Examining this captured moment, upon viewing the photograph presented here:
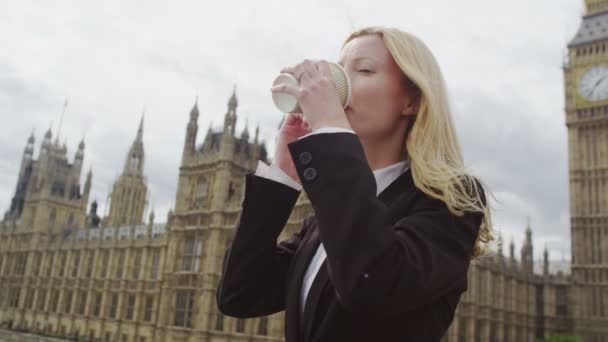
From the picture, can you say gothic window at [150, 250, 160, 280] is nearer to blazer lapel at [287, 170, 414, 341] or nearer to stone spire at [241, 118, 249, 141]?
stone spire at [241, 118, 249, 141]

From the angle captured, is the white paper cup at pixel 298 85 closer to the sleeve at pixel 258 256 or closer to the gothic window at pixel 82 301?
the sleeve at pixel 258 256

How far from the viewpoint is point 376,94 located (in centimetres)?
152

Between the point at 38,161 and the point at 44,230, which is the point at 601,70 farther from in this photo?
the point at 38,161

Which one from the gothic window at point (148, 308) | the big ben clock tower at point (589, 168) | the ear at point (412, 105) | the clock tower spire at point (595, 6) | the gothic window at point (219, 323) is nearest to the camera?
the ear at point (412, 105)

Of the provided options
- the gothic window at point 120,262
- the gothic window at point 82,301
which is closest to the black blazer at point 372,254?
the gothic window at point 120,262

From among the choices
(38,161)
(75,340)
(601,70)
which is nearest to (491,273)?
(601,70)

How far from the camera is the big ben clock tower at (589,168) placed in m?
35.4

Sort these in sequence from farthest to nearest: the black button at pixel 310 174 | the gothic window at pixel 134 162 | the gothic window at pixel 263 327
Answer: the gothic window at pixel 134 162 → the gothic window at pixel 263 327 → the black button at pixel 310 174

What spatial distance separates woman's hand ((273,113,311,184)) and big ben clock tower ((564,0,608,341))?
38.6 m

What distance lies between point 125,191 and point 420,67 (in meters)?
56.6

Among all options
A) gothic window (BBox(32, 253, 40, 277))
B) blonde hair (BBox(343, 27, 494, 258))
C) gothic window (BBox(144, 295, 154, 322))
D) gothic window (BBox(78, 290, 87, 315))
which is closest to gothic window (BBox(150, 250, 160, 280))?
gothic window (BBox(144, 295, 154, 322))

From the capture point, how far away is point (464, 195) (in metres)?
1.38

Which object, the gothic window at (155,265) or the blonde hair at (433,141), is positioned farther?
the gothic window at (155,265)

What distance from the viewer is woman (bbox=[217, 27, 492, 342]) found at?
1237 mm
